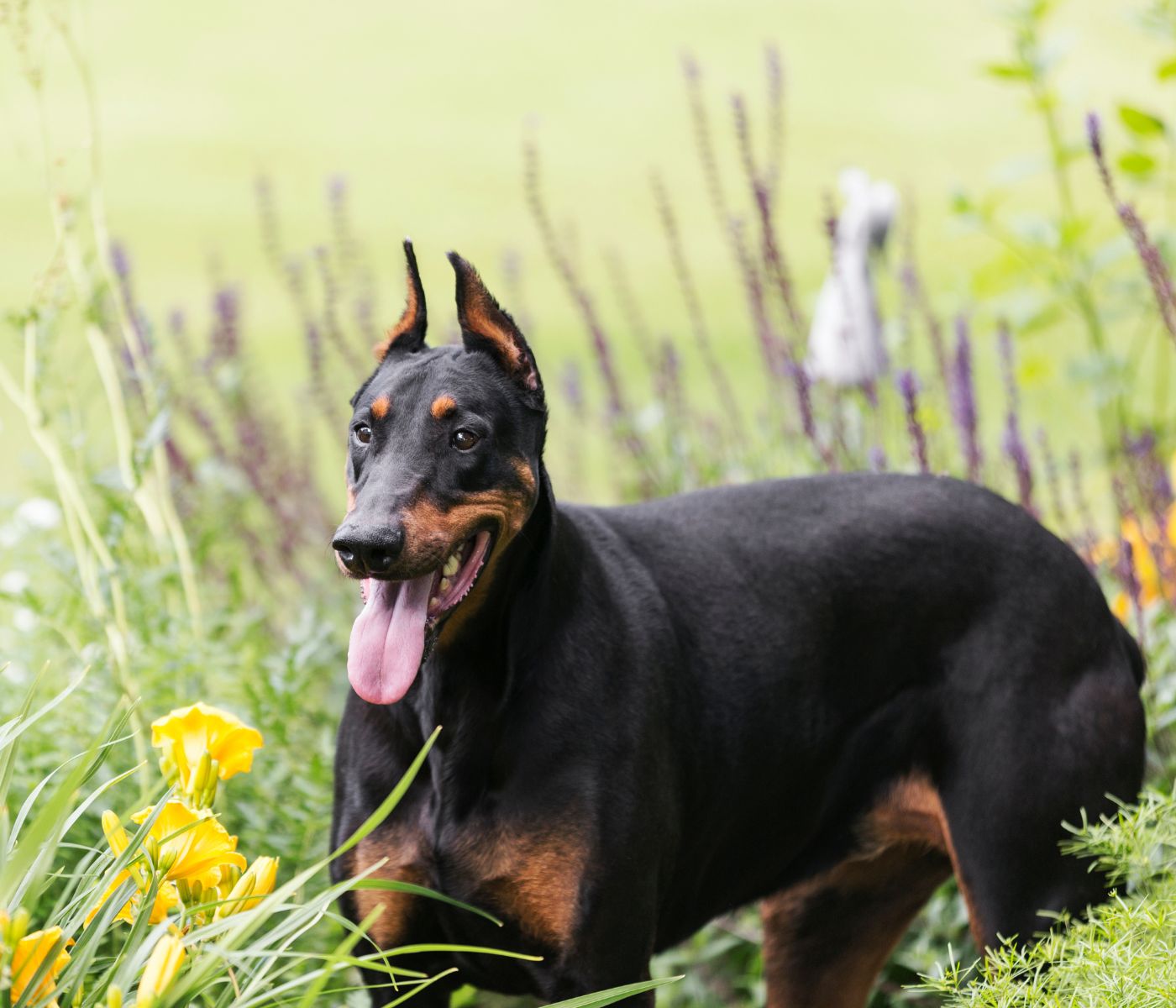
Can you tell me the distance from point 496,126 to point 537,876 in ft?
44.8

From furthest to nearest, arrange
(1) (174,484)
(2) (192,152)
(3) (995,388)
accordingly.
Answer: (2) (192,152), (3) (995,388), (1) (174,484)

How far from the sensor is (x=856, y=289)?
7051mm

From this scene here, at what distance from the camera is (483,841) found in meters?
2.79

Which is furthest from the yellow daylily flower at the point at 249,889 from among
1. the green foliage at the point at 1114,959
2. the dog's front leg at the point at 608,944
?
the green foliage at the point at 1114,959

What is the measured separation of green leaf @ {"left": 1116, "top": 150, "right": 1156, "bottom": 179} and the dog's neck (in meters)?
3.42

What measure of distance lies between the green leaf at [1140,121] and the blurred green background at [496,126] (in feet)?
20.7

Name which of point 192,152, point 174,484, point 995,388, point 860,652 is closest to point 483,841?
point 860,652

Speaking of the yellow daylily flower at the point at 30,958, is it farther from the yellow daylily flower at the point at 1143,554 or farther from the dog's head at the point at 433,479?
the yellow daylily flower at the point at 1143,554

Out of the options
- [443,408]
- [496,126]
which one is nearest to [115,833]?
[443,408]

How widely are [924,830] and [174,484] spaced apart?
11.1 ft

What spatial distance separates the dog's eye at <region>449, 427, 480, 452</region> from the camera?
2719 millimetres

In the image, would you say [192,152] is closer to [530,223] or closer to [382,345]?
[530,223]

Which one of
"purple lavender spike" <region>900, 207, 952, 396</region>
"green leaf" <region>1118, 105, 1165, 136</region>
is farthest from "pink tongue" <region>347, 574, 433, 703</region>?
"green leaf" <region>1118, 105, 1165, 136</region>

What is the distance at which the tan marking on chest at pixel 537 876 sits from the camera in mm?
2758
